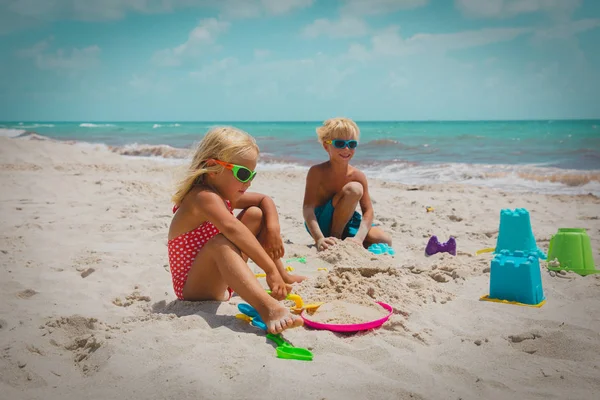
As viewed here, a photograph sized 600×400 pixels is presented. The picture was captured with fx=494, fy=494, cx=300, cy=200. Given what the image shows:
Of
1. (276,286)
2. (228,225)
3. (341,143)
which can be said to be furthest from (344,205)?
(228,225)

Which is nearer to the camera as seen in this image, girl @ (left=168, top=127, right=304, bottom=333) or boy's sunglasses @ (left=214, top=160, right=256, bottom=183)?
girl @ (left=168, top=127, right=304, bottom=333)

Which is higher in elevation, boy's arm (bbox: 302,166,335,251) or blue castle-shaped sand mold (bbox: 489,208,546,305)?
boy's arm (bbox: 302,166,335,251)

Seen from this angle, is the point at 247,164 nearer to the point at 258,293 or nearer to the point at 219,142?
the point at 219,142

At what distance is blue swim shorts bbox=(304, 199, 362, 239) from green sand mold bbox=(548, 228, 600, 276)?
171cm

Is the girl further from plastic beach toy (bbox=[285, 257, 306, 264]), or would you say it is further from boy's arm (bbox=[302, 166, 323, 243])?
boy's arm (bbox=[302, 166, 323, 243])

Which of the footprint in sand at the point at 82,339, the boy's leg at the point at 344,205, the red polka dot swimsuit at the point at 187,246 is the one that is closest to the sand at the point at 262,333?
the footprint in sand at the point at 82,339

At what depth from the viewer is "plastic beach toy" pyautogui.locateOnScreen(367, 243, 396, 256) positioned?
4.40 meters

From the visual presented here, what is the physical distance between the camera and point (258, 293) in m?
2.49

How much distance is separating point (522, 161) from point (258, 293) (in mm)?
13229

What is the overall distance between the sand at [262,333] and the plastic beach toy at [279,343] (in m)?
0.04

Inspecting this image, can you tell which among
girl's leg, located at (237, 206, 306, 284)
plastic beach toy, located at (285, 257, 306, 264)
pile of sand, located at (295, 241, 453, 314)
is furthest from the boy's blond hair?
girl's leg, located at (237, 206, 306, 284)

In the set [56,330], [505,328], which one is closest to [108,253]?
[56,330]

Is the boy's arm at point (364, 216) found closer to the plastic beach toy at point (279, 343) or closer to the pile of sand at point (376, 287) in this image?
the pile of sand at point (376, 287)

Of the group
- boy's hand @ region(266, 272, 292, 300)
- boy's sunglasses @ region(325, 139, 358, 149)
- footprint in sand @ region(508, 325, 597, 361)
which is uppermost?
boy's sunglasses @ region(325, 139, 358, 149)
